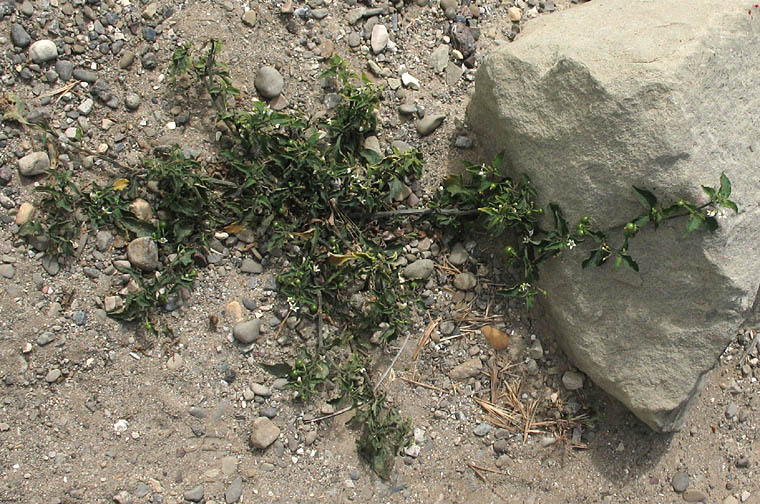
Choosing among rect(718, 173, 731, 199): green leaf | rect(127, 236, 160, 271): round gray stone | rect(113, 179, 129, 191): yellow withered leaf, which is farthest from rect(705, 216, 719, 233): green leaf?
rect(113, 179, 129, 191): yellow withered leaf

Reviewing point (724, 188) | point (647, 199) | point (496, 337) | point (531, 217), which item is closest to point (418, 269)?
point (496, 337)

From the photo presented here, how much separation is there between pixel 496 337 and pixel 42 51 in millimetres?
2935

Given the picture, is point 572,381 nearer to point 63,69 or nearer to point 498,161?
point 498,161

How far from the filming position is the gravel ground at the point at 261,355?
3.70 m

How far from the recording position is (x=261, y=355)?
388 centimetres

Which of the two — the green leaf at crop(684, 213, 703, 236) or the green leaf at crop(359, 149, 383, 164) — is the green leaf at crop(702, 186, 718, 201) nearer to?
the green leaf at crop(684, 213, 703, 236)

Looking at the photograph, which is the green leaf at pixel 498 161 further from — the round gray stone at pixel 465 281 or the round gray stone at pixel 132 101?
the round gray stone at pixel 132 101

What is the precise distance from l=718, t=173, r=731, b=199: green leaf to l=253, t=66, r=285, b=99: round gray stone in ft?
7.72

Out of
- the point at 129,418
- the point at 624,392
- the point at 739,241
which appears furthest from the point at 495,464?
the point at 129,418

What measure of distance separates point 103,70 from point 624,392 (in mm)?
3346

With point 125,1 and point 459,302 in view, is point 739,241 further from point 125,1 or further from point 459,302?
point 125,1

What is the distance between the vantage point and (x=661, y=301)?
3721 millimetres

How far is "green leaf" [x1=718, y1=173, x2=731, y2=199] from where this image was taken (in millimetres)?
3338

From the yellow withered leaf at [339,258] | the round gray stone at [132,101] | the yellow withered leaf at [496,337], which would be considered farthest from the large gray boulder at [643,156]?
the round gray stone at [132,101]
